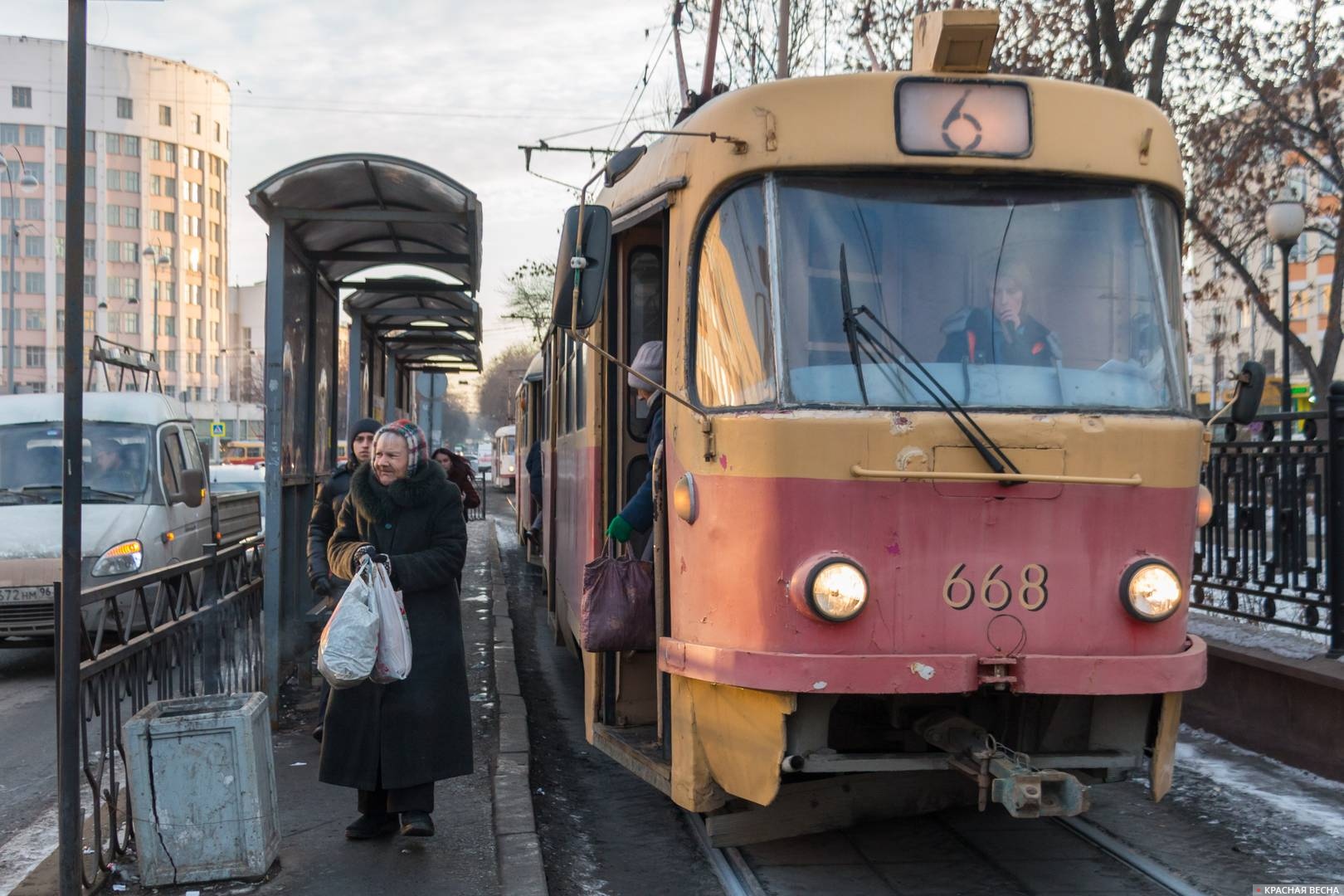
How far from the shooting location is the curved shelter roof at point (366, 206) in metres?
7.90

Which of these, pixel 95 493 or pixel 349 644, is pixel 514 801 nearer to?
pixel 349 644

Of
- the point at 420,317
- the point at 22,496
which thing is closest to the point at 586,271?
the point at 22,496

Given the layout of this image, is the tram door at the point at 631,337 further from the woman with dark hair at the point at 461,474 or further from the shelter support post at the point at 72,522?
the woman with dark hair at the point at 461,474

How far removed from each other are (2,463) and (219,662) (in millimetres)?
5628

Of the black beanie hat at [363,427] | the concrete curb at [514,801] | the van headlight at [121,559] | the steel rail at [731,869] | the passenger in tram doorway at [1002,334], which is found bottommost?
the steel rail at [731,869]

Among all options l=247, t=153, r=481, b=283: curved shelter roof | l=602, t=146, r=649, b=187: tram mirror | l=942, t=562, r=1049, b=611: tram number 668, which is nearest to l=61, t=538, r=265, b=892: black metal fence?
l=247, t=153, r=481, b=283: curved shelter roof

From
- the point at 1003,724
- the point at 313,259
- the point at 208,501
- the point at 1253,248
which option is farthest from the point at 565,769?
the point at 1253,248

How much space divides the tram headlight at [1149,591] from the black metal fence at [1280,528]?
296 centimetres

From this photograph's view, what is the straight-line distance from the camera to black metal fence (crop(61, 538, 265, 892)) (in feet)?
16.0

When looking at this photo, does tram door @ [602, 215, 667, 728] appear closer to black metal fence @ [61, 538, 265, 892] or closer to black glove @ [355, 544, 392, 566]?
black glove @ [355, 544, 392, 566]

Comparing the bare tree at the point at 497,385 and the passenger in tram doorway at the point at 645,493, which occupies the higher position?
the bare tree at the point at 497,385

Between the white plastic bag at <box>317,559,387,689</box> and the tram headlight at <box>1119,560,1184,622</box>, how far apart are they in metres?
2.71

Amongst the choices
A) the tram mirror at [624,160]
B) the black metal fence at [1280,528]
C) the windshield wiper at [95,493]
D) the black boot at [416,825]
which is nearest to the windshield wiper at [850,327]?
the tram mirror at [624,160]

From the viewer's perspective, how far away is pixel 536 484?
1695 centimetres
